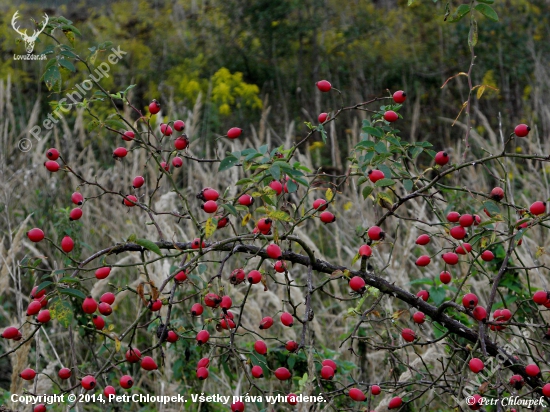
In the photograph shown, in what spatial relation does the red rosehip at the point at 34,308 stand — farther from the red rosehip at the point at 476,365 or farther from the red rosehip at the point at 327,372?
the red rosehip at the point at 476,365

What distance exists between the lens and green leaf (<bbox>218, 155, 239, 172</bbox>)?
1.29 m

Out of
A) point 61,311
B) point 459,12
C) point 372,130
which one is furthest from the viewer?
point 372,130

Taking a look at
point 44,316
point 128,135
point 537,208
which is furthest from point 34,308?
point 537,208

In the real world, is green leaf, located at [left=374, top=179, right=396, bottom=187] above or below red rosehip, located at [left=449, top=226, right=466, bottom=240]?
above

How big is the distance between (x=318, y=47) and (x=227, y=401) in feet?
19.2

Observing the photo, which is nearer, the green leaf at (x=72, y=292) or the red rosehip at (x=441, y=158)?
the green leaf at (x=72, y=292)

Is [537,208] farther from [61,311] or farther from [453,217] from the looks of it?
[61,311]

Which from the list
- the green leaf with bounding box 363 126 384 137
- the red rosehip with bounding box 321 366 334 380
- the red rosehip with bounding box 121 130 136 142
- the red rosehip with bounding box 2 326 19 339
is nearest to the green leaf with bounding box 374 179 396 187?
the green leaf with bounding box 363 126 384 137

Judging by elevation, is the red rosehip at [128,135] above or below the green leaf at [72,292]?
above

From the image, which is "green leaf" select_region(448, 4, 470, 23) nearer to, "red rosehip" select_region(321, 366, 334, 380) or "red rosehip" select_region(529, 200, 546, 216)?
"red rosehip" select_region(529, 200, 546, 216)

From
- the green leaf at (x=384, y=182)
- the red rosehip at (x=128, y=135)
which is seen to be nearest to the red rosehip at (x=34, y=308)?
the red rosehip at (x=128, y=135)

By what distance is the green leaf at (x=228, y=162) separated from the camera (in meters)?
1.29

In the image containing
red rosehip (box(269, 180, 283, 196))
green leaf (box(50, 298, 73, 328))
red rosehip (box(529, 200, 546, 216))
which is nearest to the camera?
green leaf (box(50, 298, 73, 328))

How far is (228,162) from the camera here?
130cm
